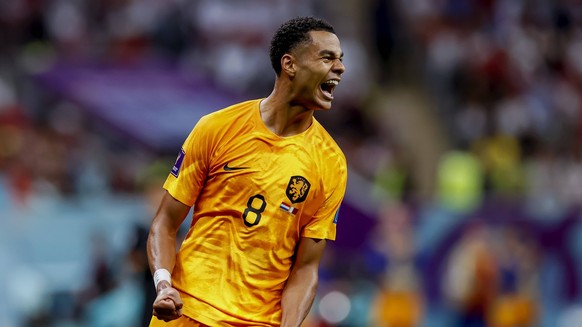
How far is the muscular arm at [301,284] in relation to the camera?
656 centimetres

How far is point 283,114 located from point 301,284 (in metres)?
0.86

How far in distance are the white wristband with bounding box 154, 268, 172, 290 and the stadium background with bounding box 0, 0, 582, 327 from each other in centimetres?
286

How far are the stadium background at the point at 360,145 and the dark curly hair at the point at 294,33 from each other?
3177mm

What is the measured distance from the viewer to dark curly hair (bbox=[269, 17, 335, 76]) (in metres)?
6.48

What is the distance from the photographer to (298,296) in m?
6.59

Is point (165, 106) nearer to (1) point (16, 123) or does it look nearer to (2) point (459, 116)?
(1) point (16, 123)

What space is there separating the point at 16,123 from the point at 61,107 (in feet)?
3.02

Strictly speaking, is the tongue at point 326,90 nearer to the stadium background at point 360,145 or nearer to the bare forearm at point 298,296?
the bare forearm at point 298,296

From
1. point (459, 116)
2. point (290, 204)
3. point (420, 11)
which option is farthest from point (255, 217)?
point (420, 11)

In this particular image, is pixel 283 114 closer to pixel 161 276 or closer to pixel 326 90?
pixel 326 90

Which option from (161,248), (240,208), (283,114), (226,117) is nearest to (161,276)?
(161,248)

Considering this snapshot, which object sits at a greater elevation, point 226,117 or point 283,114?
point 283,114

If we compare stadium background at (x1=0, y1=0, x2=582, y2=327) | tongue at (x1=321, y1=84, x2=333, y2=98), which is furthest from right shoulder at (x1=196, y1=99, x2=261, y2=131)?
stadium background at (x1=0, y1=0, x2=582, y2=327)

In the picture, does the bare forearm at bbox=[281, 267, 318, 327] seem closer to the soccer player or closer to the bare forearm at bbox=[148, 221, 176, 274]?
the soccer player
